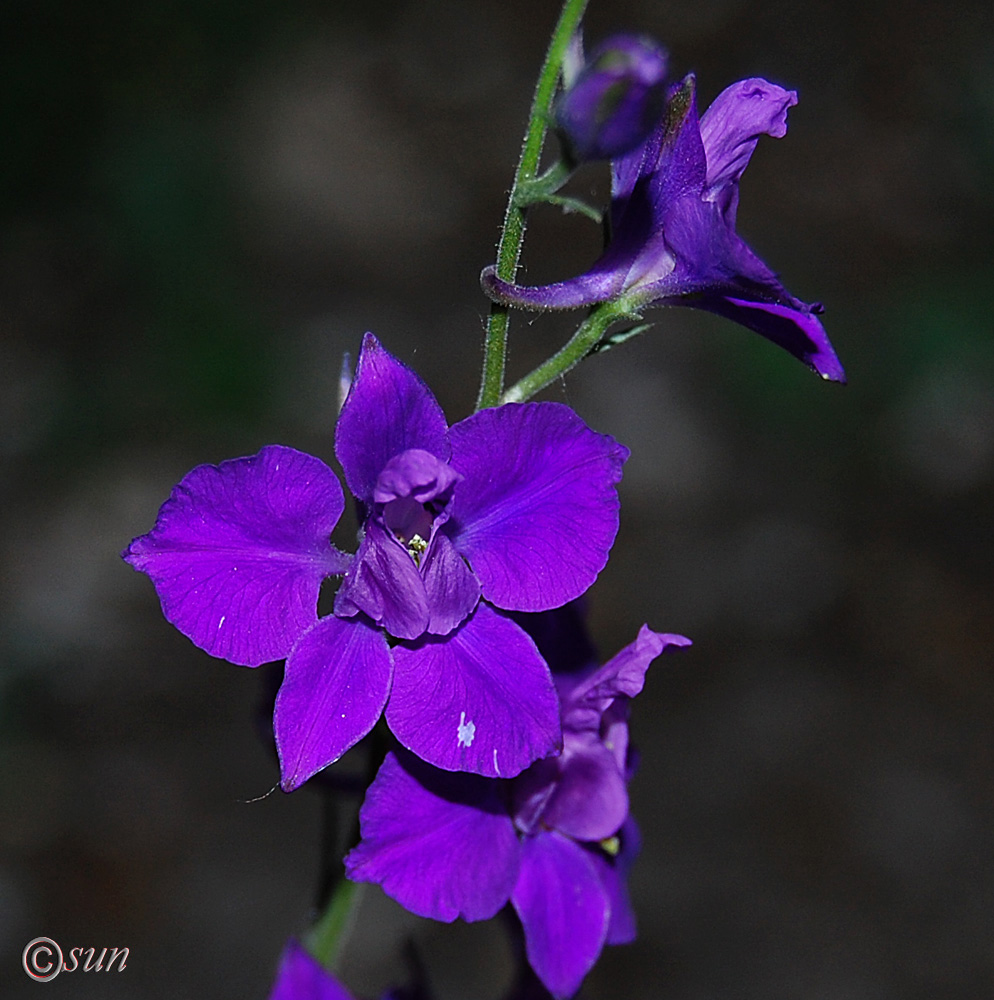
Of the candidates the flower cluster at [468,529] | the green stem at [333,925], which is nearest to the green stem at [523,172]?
the flower cluster at [468,529]

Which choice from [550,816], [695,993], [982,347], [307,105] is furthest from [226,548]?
[307,105]

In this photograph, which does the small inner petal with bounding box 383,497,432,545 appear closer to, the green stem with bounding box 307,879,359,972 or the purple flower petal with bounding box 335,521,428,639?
the purple flower petal with bounding box 335,521,428,639

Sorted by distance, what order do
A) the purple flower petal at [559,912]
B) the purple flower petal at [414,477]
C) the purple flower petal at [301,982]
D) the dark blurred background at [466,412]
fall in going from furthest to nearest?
the dark blurred background at [466,412]
the purple flower petal at [559,912]
the purple flower petal at [414,477]
the purple flower petal at [301,982]

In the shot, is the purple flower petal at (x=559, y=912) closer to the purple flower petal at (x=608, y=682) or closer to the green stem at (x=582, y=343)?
the purple flower petal at (x=608, y=682)

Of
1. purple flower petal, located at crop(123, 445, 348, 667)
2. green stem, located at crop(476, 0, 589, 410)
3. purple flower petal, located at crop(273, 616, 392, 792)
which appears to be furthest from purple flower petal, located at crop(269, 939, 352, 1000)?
green stem, located at crop(476, 0, 589, 410)

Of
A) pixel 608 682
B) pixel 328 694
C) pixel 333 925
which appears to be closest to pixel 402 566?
pixel 328 694

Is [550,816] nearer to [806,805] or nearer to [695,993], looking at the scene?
[695,993]

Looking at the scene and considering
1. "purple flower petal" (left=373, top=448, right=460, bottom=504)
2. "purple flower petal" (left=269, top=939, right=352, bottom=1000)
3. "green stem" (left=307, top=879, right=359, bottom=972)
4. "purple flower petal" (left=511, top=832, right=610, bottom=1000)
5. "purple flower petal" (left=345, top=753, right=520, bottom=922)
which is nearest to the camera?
"purple flower petal" (left=269, top=939, right=352, bottom=1000)
